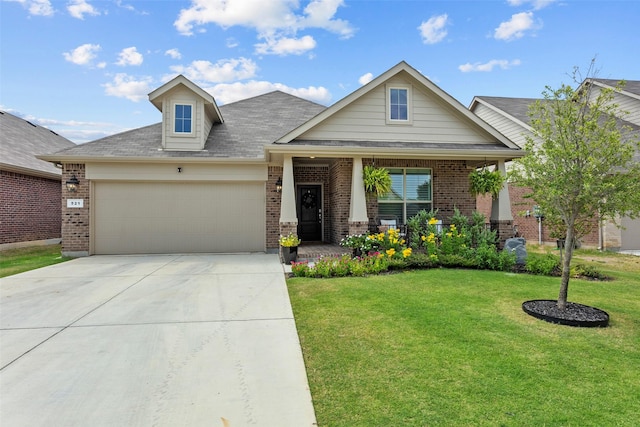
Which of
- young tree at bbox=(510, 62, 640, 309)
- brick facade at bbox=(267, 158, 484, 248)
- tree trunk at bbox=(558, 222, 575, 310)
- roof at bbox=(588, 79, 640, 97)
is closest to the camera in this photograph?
young tree at bbox=(510, 62, 640, 309)

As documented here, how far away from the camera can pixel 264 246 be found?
10727 mm

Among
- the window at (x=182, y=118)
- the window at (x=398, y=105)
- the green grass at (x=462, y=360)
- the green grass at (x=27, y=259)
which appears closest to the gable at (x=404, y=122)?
the window at (x=398, y=105)

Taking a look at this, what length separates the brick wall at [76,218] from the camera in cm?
994

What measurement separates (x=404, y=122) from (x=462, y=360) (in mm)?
7794

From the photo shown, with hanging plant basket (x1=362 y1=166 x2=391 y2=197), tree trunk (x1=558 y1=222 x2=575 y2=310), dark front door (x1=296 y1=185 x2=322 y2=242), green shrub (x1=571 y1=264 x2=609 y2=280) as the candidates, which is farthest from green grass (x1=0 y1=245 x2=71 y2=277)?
green shrub (x1=571 y1=264 x2=609 y2=280)

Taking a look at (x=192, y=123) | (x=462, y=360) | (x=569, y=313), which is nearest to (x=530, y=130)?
(x=569, y=313)

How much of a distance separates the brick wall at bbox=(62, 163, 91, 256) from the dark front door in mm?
6651

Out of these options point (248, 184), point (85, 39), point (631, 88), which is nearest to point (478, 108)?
point (631, 88)

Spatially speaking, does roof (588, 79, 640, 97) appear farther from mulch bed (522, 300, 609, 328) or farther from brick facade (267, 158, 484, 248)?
mulch bed (522, 300, 609, 328)

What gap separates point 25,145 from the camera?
14.0m

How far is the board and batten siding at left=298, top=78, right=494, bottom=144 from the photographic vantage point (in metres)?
9.42

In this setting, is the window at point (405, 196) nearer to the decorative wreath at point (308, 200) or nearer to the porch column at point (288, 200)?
the porch column at point (288, 200)

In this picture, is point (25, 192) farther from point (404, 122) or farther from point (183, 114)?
point (404, 122)

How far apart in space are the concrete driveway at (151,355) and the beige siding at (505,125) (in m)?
13.7
